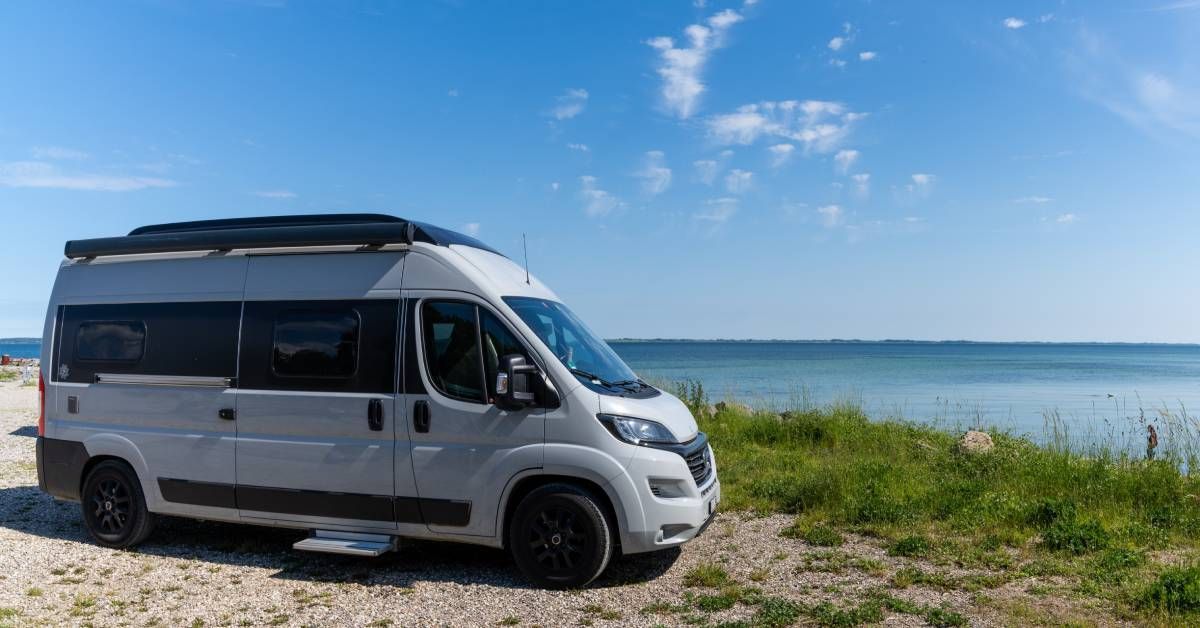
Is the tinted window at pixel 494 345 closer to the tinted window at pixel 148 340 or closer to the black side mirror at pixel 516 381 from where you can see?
the black side mirror at pixel 516 381

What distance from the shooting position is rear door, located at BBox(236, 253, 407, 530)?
674 centimetres

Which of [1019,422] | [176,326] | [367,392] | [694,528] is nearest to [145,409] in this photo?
[176,326]

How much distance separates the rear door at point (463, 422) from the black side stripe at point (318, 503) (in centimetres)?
2

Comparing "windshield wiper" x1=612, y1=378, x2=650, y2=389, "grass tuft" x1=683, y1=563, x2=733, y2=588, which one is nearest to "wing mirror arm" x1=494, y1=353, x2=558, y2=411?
"windshield wiper" x1=612, y1=378, x2=650, y2=389

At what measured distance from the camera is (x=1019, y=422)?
2495 centimetres

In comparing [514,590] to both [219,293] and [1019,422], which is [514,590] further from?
[1019,422]

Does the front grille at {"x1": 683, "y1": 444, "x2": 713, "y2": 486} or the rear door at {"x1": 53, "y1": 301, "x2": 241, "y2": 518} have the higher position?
the rear door at {"x1": 53, "y1": 301, "x2": 241, "y2": 518}

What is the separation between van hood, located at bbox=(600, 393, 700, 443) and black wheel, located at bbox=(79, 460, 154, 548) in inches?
185

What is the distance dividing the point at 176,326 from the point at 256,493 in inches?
70.9

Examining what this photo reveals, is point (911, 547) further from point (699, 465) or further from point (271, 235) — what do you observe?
point (271, 235)

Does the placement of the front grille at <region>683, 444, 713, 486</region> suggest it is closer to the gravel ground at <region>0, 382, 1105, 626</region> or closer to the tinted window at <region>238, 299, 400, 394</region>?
the gravel ground at <region>0, 382, 1105, 626</region>

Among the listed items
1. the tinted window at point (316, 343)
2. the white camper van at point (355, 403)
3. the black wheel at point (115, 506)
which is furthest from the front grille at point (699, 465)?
the black wheel at point (115, 506)

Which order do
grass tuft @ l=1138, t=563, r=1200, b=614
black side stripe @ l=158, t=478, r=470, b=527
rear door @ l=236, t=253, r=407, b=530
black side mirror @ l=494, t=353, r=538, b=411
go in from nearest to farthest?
grass tuft @ l=1138, t=563, r=1200, b=614, black side mirror @ l=494, t=353, r=538, b=411, black side stripe @ l=158, t=478, r=470, b=527, rear door @ l=236, t=253, r=407, b=530

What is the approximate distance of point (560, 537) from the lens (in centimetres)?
636
